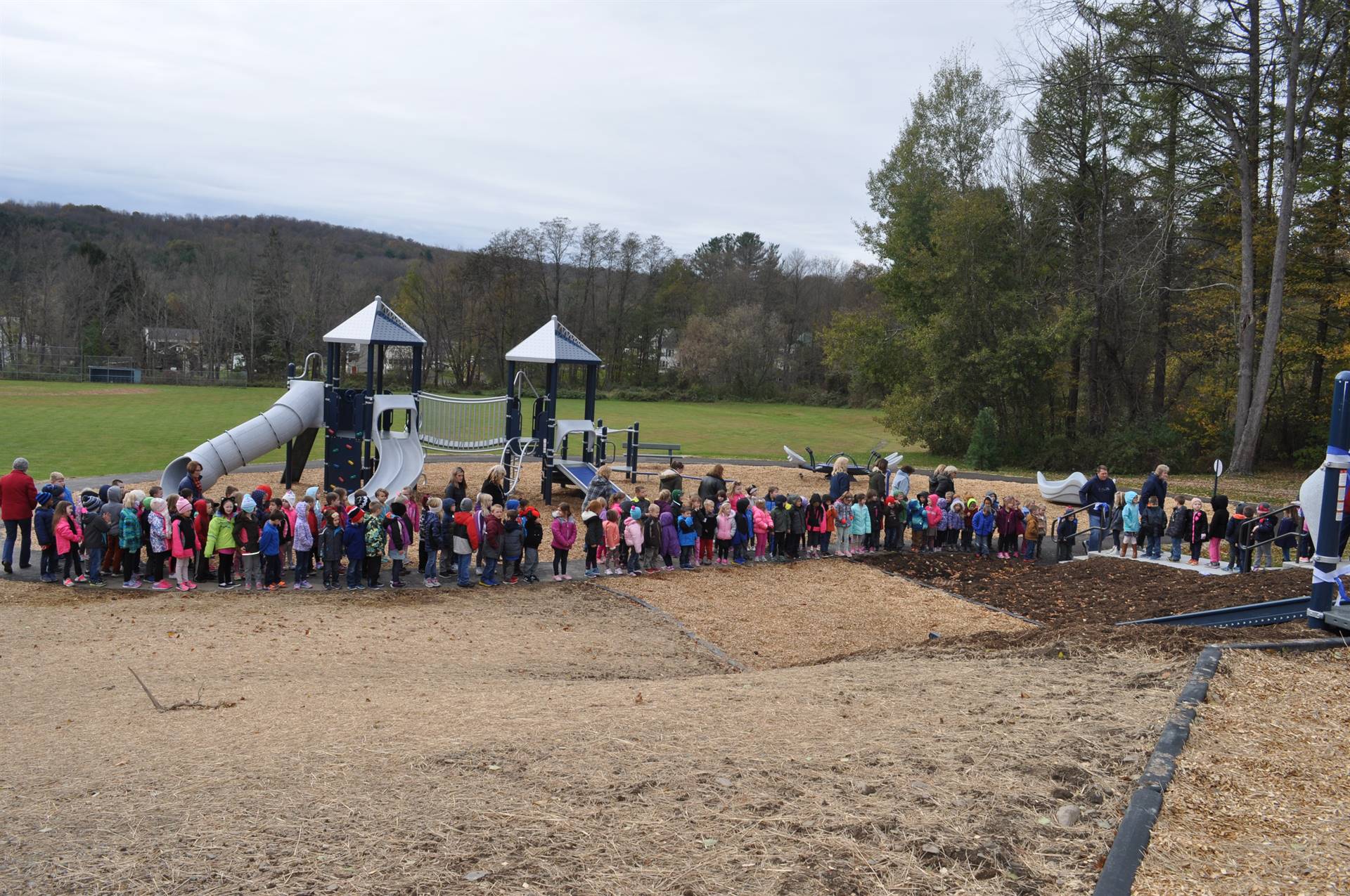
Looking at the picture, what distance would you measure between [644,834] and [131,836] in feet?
9.39

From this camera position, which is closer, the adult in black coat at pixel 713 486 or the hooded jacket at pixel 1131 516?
the hooded jacket at pixel 1131 516

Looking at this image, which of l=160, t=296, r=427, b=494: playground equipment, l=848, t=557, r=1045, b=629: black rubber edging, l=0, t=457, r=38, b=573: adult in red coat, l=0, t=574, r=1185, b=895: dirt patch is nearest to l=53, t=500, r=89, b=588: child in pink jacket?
l=0, t=457, r=38, b=573: adult in red coat

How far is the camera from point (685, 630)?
12375 mm

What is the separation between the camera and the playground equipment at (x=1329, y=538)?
904 cm

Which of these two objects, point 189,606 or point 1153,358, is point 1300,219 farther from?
point 189,606

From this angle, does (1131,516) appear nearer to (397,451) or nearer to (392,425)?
A: (397,451)

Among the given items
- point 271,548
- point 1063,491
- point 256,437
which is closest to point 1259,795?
point 271,548

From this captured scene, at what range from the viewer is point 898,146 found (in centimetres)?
4034

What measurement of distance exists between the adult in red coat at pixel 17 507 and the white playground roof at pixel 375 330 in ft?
22.5

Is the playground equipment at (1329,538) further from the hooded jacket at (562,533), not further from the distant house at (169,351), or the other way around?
the distant house at (169,351)

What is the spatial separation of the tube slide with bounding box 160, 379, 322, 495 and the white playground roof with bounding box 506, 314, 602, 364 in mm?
3504

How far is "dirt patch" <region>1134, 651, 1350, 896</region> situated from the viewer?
4.46 metres

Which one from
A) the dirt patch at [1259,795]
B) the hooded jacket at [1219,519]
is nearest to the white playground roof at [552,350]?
the hooded jacket at [1219,519]

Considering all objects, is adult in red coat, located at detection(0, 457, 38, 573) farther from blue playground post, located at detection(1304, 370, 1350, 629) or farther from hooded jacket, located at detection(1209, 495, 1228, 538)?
hooded jacket, located at detection(1209, 495, 1228, 538)
